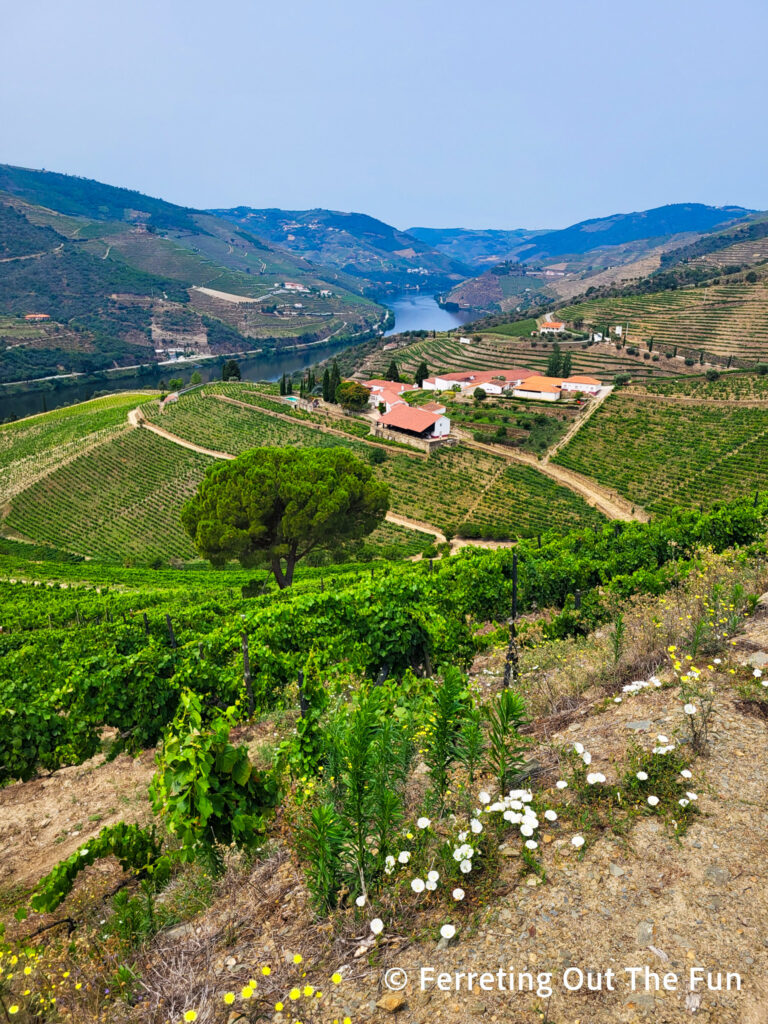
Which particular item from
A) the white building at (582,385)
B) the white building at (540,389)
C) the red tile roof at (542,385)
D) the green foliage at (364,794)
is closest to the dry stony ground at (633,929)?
the green foliage at (364,794)

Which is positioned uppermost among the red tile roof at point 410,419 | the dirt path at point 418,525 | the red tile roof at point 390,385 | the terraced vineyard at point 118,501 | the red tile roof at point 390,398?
the red tile roof at point 390,385

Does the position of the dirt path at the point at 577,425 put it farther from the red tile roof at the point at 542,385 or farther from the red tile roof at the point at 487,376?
the red tile roof at the point at 487,376

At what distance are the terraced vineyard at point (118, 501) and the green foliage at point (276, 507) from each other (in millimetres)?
20040

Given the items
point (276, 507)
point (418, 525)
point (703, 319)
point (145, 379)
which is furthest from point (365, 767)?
point (145, 379)

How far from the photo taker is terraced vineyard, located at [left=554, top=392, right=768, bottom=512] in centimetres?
4275

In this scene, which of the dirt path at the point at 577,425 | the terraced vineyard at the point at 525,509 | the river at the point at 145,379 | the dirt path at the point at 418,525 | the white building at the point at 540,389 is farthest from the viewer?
the river at the point at 145,379

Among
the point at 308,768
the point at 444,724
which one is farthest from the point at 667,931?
the point at 308,768

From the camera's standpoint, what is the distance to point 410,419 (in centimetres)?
5894

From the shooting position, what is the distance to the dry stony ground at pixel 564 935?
3.04 metres

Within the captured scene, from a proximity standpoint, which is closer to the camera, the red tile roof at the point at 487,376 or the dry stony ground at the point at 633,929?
the dry stony ground at the point at 633,929

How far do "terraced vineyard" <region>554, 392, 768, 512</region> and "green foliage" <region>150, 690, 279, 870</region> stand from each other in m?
43.4

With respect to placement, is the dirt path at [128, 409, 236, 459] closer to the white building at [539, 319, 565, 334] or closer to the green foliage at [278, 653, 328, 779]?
the green foliage at [278, 653, 328, 779]

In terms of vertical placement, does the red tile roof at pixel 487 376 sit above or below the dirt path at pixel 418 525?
above

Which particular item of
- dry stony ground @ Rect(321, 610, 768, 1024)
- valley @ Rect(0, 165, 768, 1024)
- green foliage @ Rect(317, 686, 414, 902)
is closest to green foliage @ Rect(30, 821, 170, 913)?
valley @ Rect(0, 165, 768, 1024)
